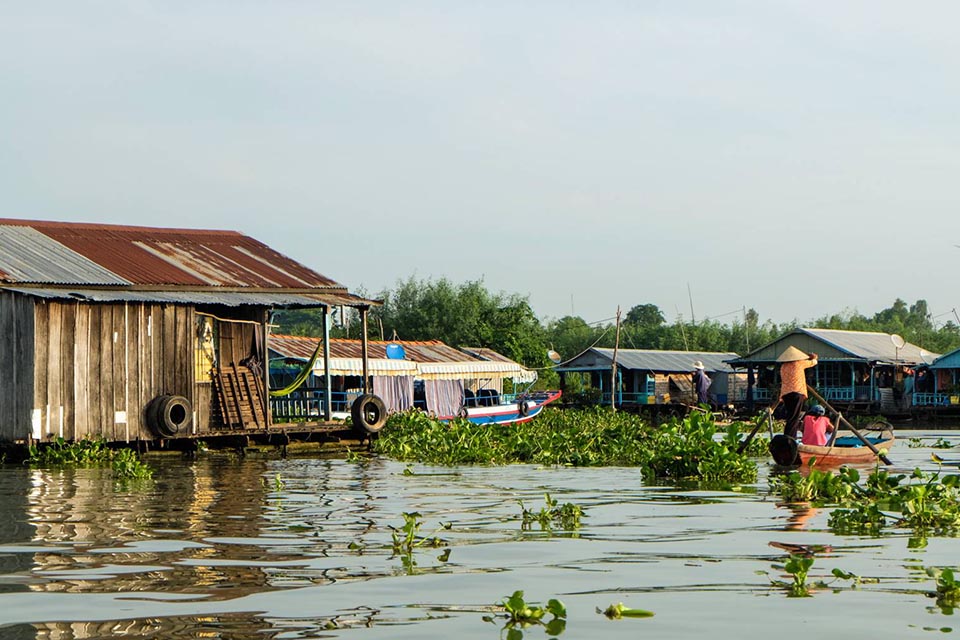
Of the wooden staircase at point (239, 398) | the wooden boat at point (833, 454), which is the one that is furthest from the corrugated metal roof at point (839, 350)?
the wooden boat at point (833, 454)

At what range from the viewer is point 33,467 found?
18344mm

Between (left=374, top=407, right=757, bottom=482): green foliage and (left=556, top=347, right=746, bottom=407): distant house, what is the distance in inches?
1035

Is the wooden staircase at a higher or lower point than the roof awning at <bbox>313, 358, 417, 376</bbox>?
lower

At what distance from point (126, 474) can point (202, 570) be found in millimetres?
9695

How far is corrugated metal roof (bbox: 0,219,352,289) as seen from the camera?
70.7ft

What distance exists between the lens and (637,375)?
54812mm

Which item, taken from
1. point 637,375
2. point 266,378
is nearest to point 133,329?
point 266,378

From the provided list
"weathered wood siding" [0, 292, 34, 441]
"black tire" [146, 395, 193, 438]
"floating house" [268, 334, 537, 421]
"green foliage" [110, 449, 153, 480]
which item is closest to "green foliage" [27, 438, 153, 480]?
"weathered wood siding" [0, 292, 34, 441]

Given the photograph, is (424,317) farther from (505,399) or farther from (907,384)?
(907,384)

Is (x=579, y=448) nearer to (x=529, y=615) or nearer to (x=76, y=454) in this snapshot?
(x=76, y=454)

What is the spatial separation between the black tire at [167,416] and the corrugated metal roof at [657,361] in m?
32.9

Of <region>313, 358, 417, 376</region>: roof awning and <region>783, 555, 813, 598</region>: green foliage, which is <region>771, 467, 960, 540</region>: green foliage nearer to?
<region>783, 555, 813, 598</region>: green foliage

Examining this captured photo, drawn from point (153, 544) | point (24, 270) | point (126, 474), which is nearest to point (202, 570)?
point (153, 544)

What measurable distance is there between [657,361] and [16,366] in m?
39.0
